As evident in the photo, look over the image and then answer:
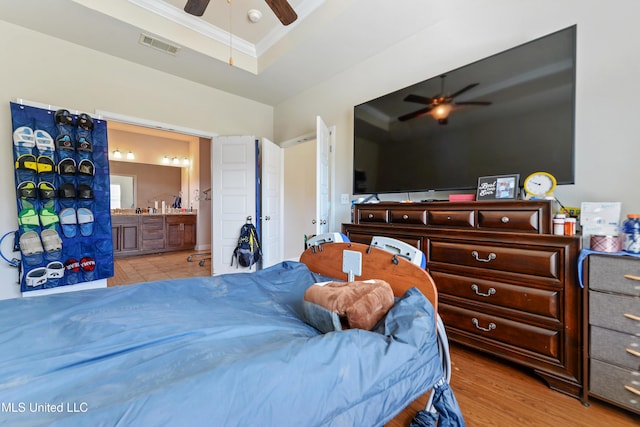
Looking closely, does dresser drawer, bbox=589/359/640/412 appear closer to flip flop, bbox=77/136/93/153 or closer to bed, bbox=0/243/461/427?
bed, bbox=0/243/461/427

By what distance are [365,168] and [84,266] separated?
3.37m

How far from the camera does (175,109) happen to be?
3.58 m

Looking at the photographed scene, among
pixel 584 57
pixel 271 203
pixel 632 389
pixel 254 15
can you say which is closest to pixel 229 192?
pixel 271 203

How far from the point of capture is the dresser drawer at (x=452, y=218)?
5.98 ft

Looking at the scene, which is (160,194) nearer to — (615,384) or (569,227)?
(569,227)

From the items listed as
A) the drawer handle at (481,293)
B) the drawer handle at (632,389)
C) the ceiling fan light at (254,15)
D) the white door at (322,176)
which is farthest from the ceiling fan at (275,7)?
the drawer handle at (632,389)

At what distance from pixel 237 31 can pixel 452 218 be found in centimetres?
316

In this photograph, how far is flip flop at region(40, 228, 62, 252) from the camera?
2.61 metres

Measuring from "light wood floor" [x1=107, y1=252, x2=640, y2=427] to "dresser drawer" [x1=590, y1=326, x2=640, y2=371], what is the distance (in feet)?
1.00

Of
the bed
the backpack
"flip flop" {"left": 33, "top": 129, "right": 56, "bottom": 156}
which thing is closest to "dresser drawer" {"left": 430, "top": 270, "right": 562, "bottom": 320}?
the bed

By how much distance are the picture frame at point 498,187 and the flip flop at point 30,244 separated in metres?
4.10

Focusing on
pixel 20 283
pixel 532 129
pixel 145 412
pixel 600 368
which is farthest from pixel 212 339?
pixel 20 283

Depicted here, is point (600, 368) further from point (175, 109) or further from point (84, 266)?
point (175, 109)

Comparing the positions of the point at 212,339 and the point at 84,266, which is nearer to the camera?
the point at 212,339
